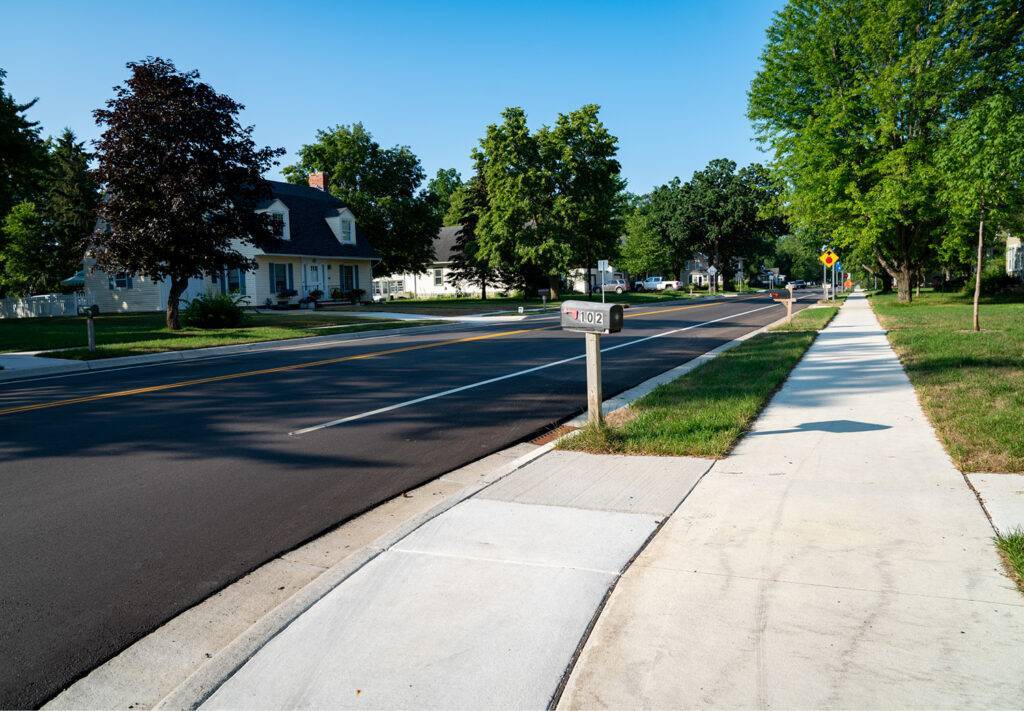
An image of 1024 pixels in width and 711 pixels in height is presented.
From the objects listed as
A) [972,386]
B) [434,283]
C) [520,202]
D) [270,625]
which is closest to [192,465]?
[270,625]

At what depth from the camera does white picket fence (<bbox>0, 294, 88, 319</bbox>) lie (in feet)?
122

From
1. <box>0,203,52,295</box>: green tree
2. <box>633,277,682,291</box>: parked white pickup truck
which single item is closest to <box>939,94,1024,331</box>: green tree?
<box>0,203,52,295</box>: green tree

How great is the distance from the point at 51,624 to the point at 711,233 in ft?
268

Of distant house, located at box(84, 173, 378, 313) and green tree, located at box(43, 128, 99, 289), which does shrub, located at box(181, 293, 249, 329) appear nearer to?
distant house, located at box(84, 173, 378, 313)

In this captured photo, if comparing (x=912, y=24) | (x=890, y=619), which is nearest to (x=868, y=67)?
(x=912, y=24)

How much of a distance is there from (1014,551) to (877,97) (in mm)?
32853

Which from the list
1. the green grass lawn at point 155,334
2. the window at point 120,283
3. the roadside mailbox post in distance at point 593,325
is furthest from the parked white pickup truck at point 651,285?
the roadside mailbox post in distance at point 593,325

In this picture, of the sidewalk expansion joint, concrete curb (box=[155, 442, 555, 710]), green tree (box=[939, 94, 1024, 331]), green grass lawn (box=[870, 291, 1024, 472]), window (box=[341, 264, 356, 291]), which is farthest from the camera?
window (box=[341, 264, 356, 291])

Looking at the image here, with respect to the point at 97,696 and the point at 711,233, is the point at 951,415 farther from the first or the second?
the point at 711,233

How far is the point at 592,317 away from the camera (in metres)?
6.36

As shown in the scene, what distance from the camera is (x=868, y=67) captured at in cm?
3341

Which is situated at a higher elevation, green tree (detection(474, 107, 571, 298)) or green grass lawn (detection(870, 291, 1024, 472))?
green tree (detection(474, 107, 571, 298))

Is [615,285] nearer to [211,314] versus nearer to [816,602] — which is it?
[211,314]

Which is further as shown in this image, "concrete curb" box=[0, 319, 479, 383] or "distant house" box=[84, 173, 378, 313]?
"distant house" box=[84, 173, 378, 313]
